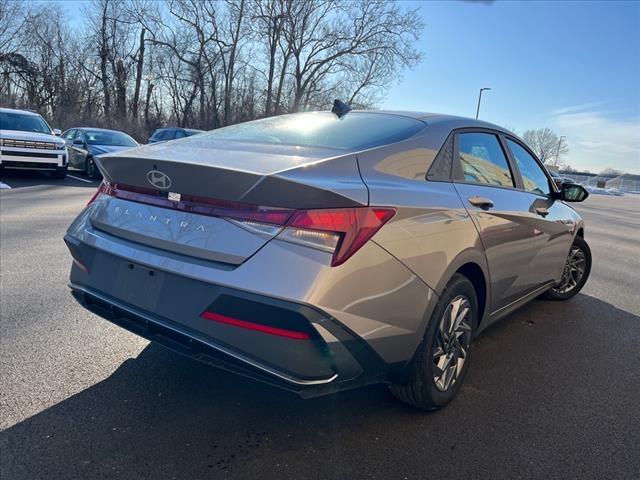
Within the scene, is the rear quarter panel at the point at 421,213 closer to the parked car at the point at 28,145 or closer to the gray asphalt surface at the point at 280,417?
the gray asphalt surface at the point at 280,417

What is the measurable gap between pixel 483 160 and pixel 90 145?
14.4 metres

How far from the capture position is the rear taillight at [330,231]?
1.99 meters

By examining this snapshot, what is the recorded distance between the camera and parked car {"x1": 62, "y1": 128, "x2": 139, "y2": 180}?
1485cm

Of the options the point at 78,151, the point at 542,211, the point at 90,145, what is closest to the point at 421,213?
the point at 542,211

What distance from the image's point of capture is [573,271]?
5152 millimetres

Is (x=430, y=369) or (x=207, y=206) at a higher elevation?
(x=207, y=206)

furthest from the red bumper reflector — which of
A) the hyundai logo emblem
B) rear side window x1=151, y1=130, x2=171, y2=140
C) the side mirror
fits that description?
rear side window x1=151, y1=130, x2=171, y2=140

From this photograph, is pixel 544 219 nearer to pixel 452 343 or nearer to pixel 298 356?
pixel 452 343

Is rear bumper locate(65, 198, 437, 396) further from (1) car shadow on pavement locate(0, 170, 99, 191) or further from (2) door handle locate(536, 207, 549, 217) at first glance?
(1) car shadow on pavement locate(0, 170, 99, 191)

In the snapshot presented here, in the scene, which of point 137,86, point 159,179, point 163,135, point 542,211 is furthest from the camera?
point 137,86

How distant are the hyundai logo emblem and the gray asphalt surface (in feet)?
4.03

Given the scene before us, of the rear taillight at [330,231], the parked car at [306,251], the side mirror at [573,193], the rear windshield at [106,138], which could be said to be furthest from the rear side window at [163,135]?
the rear taillight at [330,231]

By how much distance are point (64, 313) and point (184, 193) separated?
2.34 meters

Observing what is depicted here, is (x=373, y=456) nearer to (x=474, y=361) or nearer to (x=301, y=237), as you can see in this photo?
(x=301, y=237)
